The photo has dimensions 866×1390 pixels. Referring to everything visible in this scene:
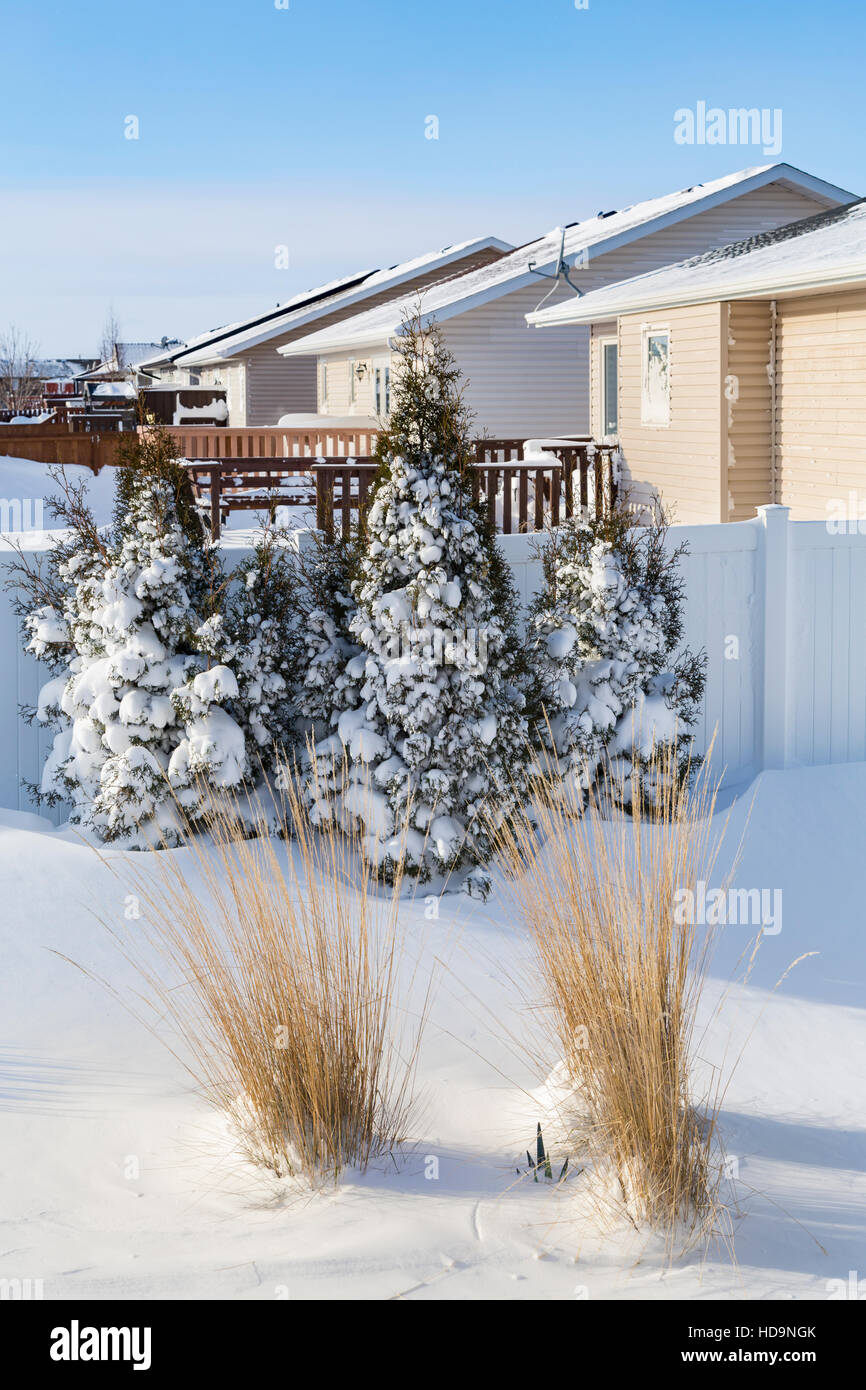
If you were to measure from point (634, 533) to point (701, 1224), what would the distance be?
4.59 metres

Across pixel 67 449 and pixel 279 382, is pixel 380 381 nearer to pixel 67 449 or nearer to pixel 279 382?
pixel 67 449

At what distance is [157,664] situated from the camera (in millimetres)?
6375

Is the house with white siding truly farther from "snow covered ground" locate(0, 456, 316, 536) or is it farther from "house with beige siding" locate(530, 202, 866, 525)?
"house with beige siding" locate(530, 202, 866, 525)

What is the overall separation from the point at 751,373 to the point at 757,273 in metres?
1.69

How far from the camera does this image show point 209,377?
183 feet

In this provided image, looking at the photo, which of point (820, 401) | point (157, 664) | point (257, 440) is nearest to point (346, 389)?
point (257, 440)

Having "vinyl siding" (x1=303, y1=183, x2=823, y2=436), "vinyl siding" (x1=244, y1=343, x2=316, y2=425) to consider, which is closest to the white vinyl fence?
"vinyl siding" (x1=303, y1=183, x2=823, y2=436)

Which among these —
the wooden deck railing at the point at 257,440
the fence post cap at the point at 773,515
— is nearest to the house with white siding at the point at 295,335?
the wooden deck railing at the point at 257,440

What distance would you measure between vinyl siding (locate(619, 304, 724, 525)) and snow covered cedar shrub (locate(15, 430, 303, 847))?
7.88 m

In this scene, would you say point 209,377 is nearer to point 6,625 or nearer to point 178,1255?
point 6,625

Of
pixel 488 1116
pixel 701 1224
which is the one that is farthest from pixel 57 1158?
pixel 701 1224

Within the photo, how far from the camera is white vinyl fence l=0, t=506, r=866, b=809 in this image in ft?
26.7

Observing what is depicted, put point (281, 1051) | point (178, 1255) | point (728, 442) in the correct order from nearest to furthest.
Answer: point (178, 1255) < point (281, 1051) < point (728, 442)

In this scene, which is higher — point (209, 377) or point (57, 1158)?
point (209, 377)
